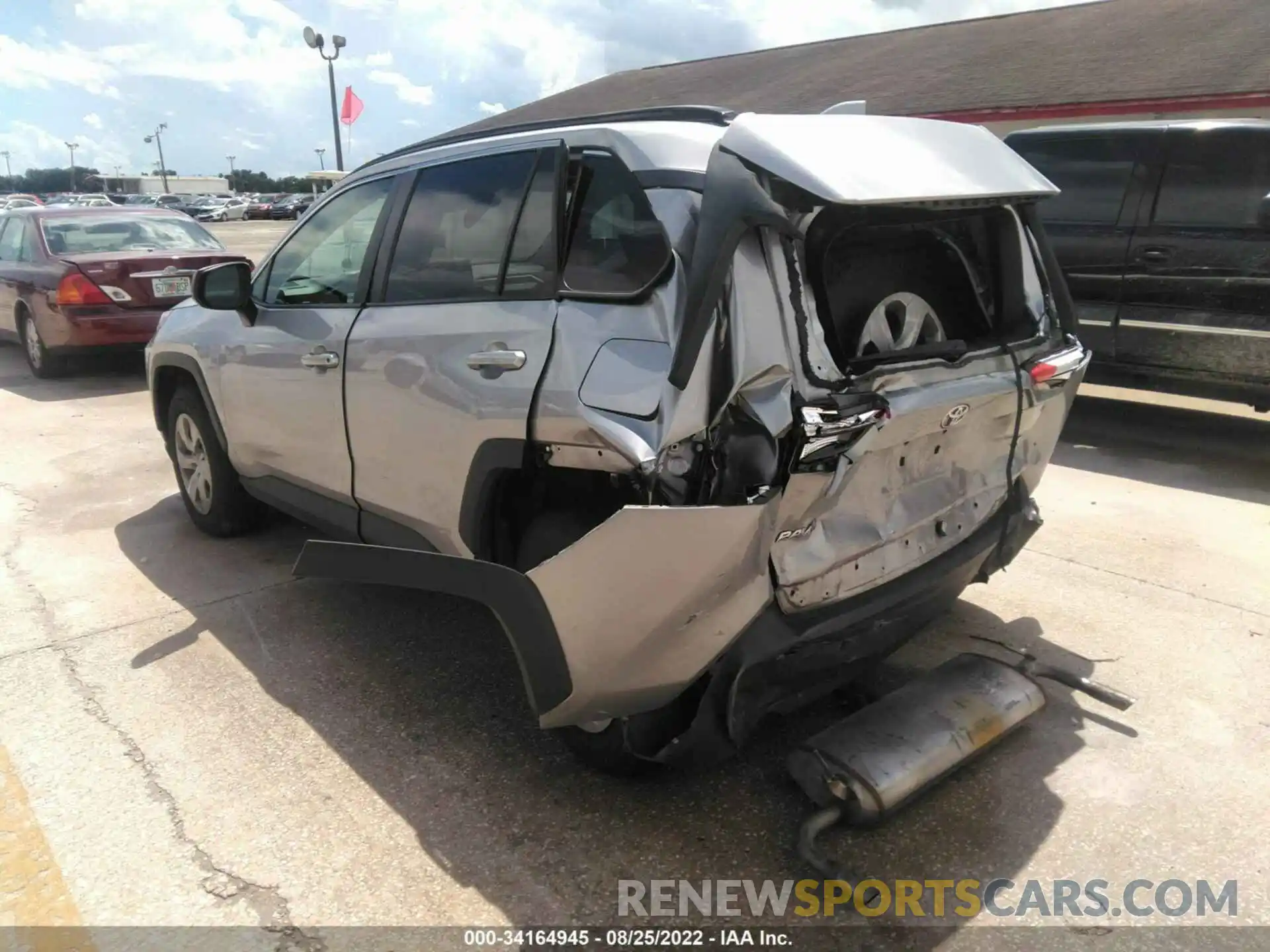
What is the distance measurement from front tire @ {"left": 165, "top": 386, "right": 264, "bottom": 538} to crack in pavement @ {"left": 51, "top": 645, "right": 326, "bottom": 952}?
1.85 meters

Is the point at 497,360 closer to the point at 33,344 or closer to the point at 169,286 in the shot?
the point at 169,286

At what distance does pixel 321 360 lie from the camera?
11.6ft

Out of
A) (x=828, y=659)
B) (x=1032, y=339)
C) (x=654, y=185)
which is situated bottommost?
(x=828, y=659)

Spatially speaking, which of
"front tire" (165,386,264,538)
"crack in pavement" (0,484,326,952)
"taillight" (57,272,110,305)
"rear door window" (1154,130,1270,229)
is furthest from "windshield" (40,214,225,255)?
"rear door window" (1154,130,1270,229)

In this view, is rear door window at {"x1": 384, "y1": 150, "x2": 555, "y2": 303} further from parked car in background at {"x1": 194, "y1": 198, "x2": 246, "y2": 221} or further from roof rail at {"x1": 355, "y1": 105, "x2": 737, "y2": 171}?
parked car in background at {"x1": 194, "y1": 198, "x2": 246, "y2": 221}

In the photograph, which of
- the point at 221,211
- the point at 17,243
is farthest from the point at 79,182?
the point at 17,243

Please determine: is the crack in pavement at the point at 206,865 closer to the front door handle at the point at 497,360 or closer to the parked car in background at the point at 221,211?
the front door handle at the point at 497,360

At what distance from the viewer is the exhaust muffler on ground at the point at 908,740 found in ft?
8.35

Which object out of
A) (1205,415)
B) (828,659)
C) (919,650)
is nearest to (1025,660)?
(919,650)

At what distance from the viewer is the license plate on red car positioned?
8.81m


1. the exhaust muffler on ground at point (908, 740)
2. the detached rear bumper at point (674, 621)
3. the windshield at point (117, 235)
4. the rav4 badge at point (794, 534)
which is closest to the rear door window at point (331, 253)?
the detached rear bumper at point (674, 621)

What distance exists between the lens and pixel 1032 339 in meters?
3.03

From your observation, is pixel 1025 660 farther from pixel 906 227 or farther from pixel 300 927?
pixel 300 927

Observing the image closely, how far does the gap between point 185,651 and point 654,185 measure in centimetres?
266
